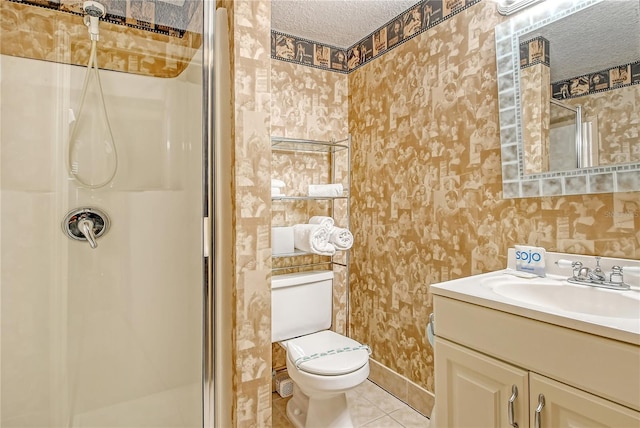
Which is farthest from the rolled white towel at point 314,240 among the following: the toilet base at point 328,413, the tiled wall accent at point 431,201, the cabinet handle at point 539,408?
the cabinet handle at point 539,408

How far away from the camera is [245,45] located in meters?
1.09

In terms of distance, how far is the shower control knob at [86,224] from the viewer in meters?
1.42

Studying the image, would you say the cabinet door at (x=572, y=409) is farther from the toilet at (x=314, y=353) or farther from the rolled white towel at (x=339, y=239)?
the rolled white towel at (x=339, y=239)

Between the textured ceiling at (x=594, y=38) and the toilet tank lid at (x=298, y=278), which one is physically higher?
the textured ceiling at (x=594, y=38)

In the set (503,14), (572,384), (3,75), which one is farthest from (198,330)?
(503,14)

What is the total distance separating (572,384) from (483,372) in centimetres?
24

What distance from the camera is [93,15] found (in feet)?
4.62

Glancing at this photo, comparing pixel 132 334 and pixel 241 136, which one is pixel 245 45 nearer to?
pixel 241 136

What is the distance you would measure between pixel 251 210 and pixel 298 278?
99 cm

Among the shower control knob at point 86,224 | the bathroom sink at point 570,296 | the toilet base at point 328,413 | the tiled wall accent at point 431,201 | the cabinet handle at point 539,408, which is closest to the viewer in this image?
the cabinet handle at point 539,408

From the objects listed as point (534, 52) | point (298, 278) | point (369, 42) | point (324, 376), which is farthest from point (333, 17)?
point (324, 376)

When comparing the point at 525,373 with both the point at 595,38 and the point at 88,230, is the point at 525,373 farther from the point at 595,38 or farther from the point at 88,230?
the point at 88,230

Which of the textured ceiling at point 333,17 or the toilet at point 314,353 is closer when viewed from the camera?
the toilet at point 314,353

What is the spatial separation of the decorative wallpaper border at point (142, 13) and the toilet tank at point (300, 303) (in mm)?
1331
